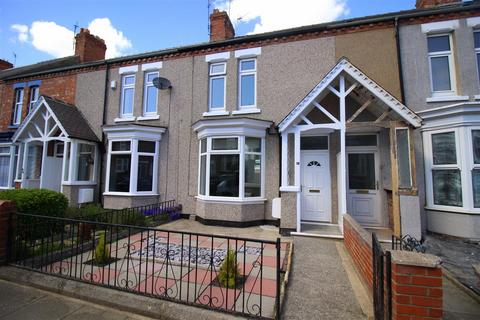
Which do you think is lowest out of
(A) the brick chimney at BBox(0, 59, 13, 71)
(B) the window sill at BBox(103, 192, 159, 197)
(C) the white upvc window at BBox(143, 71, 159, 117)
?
(B) the window sill at BBox(103, 192, 159, 197)

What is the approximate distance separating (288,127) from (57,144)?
1128 cm

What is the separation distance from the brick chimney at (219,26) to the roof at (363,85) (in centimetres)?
562

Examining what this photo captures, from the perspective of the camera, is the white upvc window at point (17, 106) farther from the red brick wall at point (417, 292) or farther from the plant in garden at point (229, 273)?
the red brick wall at point (417, 292)

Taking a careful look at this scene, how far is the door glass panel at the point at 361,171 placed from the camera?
24.3 feet

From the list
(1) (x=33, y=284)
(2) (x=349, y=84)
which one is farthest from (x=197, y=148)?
(1) (x=33, y=284)

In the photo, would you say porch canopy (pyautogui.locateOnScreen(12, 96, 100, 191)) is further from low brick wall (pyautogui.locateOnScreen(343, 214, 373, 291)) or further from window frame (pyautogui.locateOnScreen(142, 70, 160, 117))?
low brick wall (pyautogui.locateOnScreen(343, 214, 373, 291))

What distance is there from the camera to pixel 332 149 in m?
7.68

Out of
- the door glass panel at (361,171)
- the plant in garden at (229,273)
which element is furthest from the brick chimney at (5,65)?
the door glass panel at (361,171)

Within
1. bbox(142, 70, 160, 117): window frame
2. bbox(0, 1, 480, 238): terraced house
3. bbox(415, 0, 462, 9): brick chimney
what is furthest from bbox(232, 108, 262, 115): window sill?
bbox(415, 0, 462, 9): brick chimney

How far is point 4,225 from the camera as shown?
13.7 ft

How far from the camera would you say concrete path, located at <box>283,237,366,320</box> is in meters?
2.88

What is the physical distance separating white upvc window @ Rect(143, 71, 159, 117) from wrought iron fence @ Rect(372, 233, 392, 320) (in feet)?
32.2

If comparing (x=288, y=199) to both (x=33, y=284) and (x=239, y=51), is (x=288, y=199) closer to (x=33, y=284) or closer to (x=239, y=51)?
(x=33, y=284)

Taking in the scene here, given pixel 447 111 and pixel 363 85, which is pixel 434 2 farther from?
pixel 363 85
